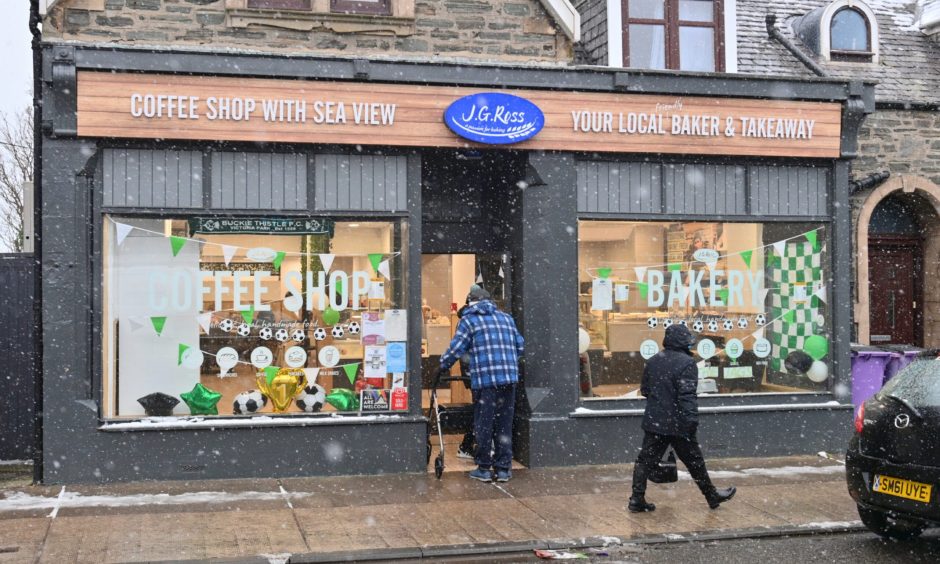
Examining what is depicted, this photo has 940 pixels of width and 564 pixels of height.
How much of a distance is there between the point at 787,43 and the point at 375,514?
885 cm

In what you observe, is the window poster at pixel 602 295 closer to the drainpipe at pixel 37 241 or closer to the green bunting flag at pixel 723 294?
the green bunting flag at pixel 723 294

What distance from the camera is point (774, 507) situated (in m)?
9.24

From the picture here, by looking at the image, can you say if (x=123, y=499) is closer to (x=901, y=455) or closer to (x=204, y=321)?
(x=204, y=321)

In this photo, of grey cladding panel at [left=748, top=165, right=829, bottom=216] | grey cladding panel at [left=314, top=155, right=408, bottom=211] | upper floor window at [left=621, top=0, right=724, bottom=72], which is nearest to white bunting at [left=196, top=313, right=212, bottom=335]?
grey cladding panel at [left=314, top=155, right=408, bottom=211]

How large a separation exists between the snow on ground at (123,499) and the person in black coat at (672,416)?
3.11m

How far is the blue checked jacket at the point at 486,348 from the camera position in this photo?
10383 millimetres

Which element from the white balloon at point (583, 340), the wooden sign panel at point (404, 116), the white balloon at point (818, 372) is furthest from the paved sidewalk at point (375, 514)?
the wooden sign panel at point (404, 116)

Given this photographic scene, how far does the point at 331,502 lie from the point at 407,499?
69 cm

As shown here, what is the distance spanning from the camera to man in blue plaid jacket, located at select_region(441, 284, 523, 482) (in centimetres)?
1038

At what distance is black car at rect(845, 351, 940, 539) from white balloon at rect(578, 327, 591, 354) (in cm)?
389

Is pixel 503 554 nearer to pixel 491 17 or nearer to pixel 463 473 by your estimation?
pixel 463 473

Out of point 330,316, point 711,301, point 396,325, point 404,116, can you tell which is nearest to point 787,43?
point 711,301

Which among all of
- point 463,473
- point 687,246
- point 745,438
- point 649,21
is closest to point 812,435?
point 745,438

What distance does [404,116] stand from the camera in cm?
1078
